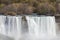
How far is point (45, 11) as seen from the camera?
35.6ft

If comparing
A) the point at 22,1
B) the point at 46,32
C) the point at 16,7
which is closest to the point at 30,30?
the point at 46,32

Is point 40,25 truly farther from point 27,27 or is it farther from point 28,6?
point 28,6

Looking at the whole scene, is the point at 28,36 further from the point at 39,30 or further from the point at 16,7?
the point at 16,7

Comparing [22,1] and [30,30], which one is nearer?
[30,30]

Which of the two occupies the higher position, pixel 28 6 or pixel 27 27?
pixel 28 6

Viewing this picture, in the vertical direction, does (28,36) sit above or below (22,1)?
below

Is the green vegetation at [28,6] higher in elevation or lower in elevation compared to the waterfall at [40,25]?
higher

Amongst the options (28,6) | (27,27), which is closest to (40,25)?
(27,27)

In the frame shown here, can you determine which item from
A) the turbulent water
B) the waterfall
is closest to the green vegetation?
the turbulent water

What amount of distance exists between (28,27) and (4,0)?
3549 mm

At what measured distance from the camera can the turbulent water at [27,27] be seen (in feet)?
29.7

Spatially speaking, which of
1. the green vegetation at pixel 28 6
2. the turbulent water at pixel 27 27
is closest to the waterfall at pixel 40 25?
the turbulent water at pixel 27 27

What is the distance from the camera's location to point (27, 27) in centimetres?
916

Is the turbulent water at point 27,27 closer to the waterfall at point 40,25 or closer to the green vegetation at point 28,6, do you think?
the waterfall at point 40,25
